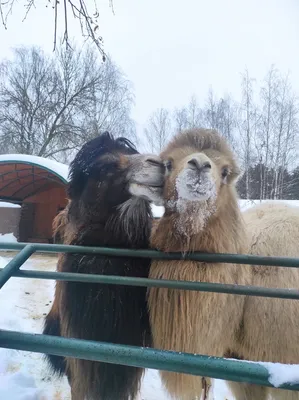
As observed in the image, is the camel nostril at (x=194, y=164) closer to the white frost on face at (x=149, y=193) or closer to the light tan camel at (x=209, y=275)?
the light tan camel at (x=209, y=275)

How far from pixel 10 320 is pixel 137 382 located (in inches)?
134

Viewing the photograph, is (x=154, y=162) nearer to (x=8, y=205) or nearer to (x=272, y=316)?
(x=272, y=316)

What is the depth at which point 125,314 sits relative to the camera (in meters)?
2.54

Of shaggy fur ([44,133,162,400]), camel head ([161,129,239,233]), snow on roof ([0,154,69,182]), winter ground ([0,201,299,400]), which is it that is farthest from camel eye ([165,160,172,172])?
snow on roof ([0,154,69,182])

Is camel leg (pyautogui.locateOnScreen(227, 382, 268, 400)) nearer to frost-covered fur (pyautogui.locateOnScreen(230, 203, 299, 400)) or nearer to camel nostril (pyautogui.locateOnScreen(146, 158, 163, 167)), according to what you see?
frost-covered fur (pyautogui.locateOnScreen(230, 203, 299, 400))

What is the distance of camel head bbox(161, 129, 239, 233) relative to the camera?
2.05 metres

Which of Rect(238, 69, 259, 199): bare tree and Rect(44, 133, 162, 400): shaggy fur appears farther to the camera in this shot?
Rect(238, 69, 259, 199): bare tree

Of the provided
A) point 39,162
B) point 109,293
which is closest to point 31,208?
point 39,162

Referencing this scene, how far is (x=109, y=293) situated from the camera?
2551mm

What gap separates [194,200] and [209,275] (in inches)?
19.5

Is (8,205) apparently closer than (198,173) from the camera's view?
No

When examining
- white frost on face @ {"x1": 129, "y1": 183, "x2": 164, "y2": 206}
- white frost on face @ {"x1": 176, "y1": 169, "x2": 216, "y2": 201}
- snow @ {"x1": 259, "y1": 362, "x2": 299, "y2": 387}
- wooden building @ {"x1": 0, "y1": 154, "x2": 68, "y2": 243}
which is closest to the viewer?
snow @ {"x1": 259, "y1": 362, "x2": 299, "y2": 387}

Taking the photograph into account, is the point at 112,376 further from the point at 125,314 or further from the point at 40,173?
the point at 40,173

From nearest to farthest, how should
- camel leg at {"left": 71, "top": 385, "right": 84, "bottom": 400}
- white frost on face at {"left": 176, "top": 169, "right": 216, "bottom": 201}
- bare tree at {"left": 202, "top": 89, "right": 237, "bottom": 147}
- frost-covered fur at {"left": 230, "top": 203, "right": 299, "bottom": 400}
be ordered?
white frost on face at {"left": 176, "top": 169, "right": 216, "bottom": 201} → frost-covered fur at {"left": 230, "top": 203, "right": 299, "bottom": 400} → camel leg at {"left": 71, "top": 385, "right": 84, "bottom": 400} → bare tree at {"left": 202, "top": 89, "right": 237, "bottom": 147}
